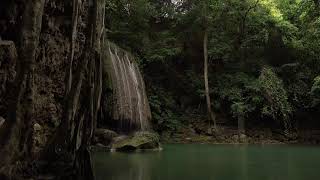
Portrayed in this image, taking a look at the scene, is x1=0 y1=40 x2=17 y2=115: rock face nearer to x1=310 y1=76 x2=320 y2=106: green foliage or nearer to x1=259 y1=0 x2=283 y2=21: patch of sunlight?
x1=310 y1=76 x2=320 y2=106: green foliage

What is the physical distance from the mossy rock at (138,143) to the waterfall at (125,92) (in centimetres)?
145

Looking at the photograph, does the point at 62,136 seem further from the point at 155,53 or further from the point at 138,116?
the point at 155,53

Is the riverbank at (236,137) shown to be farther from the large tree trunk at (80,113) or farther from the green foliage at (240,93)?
the large tree trunk at (80,113)

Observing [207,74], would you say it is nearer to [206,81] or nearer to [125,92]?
[206,81]

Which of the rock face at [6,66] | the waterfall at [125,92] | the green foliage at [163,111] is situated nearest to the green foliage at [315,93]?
the green foliage at [163,111]

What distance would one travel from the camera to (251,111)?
2272 cm

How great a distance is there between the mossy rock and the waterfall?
1.45 metres

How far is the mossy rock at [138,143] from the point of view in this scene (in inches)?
623

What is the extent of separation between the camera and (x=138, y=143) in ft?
52.6

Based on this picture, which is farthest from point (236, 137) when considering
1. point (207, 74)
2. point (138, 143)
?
point (138, 143)

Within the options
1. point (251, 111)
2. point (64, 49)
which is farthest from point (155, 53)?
point (64, 49)

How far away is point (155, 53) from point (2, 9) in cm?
1724

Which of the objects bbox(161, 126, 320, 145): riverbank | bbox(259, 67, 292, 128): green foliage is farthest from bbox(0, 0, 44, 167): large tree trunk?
bbox(259, 67, 292, 128): green foliage

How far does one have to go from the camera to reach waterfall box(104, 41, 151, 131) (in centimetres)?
1808
